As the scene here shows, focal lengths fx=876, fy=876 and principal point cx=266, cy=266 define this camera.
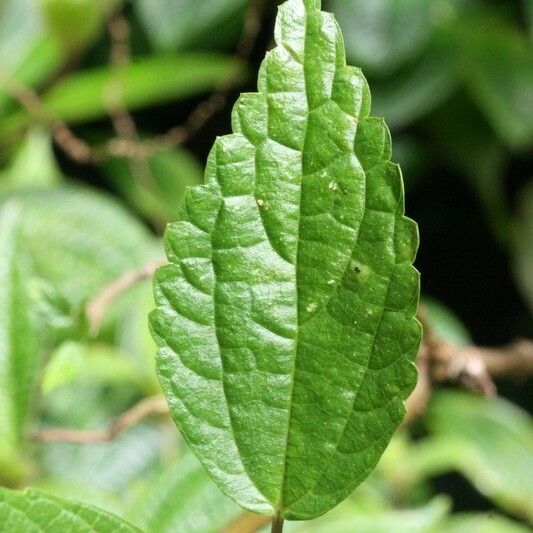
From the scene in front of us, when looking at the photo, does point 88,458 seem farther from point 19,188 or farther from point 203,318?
point 203,318

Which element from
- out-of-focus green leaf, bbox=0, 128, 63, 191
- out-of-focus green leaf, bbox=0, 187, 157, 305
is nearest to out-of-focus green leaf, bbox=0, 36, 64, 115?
out-of-focus green leaf, bbox=0, 128, 63, 191

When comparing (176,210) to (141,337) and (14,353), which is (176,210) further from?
(14,353)

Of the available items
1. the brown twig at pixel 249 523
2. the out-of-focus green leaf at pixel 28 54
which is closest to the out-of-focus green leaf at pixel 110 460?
the brown twig at pixel 249 523

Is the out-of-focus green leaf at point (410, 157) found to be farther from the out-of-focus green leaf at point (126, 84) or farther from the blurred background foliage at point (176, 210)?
the out-of-focus green leaf at point (126, 84)

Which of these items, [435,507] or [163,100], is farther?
[163,100]

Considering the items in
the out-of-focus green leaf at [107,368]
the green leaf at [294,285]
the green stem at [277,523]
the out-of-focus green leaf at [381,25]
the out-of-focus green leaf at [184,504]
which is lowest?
the out-of-focus green leaf at [107,368]

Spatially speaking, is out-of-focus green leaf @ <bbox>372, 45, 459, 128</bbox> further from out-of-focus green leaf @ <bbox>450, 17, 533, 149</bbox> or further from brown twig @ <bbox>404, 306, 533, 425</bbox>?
brown twig @ <bbox>404, 306, 533, 425</bbox>

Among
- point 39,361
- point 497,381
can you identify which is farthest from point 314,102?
point 497,381
